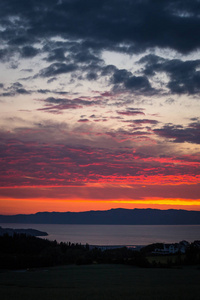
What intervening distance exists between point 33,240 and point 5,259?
2067 inches

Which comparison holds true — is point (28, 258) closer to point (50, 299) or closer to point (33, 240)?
point (33, 240)

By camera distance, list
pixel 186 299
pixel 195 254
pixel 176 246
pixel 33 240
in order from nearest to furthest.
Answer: pixel 186 299 < pixel 195 254 < pixel 176 246 < pixel 33 240

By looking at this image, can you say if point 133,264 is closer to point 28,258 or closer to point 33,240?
point 28,258

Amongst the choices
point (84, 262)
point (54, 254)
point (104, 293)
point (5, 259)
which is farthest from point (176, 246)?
point (104, 293)

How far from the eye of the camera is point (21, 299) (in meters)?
25.5

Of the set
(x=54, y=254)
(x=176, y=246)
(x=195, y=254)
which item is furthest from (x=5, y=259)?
(x=176, y=246)

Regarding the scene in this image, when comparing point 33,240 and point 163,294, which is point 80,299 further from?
point 33,240

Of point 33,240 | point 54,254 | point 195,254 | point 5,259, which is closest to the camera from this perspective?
point 195,254

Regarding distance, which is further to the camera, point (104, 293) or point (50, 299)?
point (104, 293)

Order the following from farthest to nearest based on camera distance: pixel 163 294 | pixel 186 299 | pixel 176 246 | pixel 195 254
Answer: pixel 176 246 < pixel 195 254 < pixel 163 294 < pixel 186 299

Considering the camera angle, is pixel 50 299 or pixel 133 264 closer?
pixel 50 299

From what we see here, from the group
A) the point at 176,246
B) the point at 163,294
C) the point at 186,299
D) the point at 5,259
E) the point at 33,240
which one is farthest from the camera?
the point at 33,240

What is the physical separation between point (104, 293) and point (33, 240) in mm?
104601

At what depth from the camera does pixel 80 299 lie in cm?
2520
